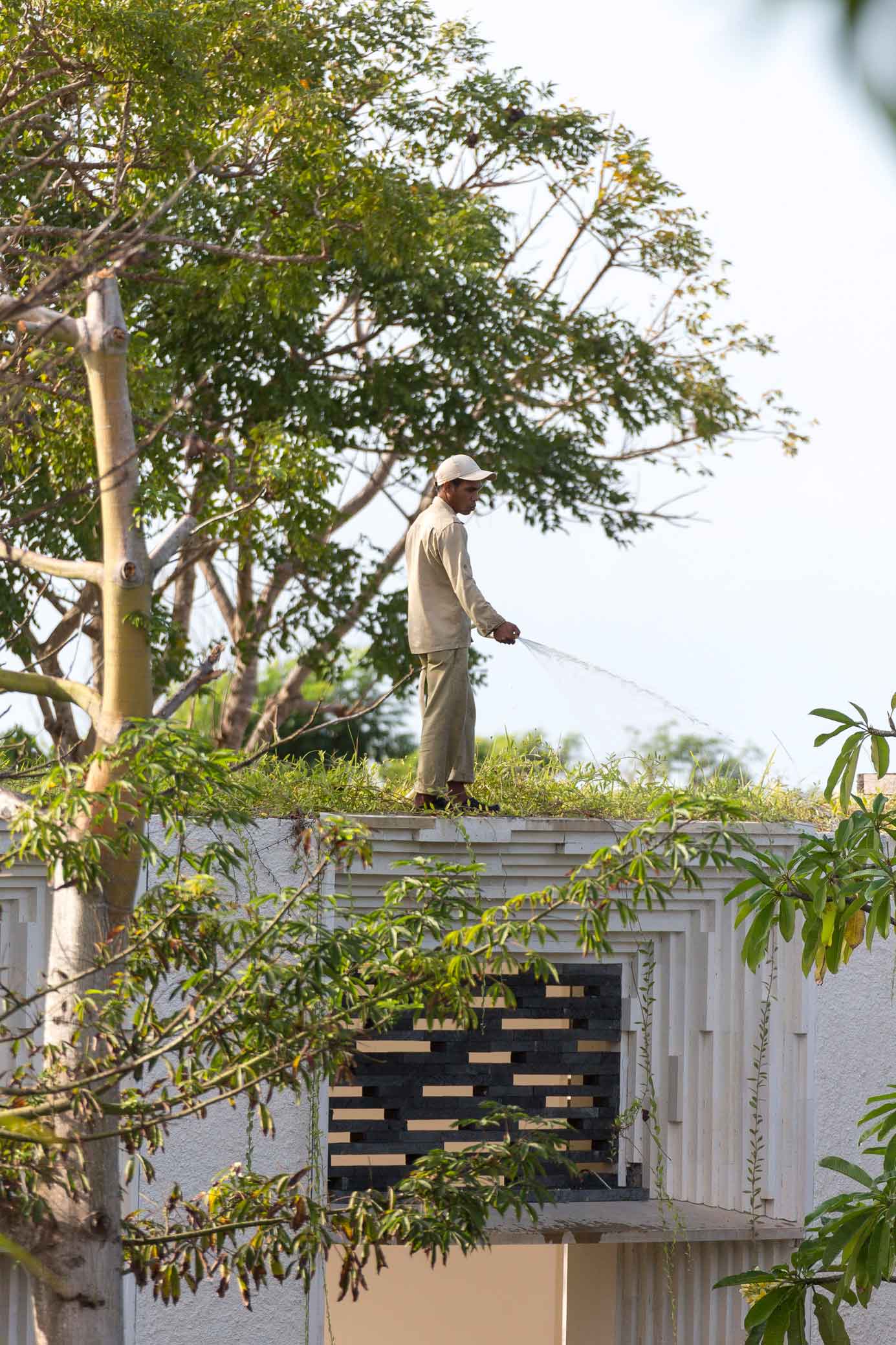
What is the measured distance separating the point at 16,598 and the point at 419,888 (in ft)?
26.7

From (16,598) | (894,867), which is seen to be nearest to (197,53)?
(16,598)

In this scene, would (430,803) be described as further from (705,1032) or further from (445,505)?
(705,1032)

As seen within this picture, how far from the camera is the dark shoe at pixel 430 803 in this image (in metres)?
6.22

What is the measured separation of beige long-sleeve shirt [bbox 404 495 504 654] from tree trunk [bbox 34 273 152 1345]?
1.98 meters

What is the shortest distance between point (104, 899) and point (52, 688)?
0.61 m

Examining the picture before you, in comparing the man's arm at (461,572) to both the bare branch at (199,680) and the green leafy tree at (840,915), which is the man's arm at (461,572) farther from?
the green leafy tree at (840,915)

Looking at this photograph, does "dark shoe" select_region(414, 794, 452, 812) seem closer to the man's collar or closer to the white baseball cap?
the man's collar

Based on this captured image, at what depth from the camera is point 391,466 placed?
14359mm

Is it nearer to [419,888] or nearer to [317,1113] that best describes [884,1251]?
[419,888]

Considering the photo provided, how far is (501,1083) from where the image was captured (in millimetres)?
6500

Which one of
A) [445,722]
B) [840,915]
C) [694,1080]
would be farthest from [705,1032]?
[840,915]

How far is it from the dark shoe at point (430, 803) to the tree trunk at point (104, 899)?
220cm

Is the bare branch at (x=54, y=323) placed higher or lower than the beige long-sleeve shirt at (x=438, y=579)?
higher

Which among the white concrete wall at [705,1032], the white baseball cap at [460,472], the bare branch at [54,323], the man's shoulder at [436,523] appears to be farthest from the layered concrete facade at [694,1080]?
the bare branch at [54,323]
